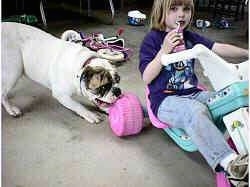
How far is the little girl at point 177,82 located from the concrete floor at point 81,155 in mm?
196

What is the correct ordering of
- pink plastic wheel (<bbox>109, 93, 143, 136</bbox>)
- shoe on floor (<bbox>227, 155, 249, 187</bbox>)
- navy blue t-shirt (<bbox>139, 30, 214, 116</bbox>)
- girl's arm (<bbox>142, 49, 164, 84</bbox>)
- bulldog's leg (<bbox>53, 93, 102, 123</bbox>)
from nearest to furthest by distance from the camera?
shoe on floor (<bbox>227, 155, 249, 187</bbox>) → girl's arm (<bbox>142, 49, 164, 84</bbox>) → navy blue t-shirt (<bbox>139, 30, 214, 116</bbox>) → pink plastic wheel (<bbox>109, 93, 143, 136</bbox>) → bulldog's leg (<bbox>53, 93, 102, 123</bbox>)

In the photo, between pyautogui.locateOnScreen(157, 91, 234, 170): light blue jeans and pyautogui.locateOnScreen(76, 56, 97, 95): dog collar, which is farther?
pyautogui.locateOnScreen(76, 56, 97, 95): dog collar

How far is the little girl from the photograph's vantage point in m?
1.22

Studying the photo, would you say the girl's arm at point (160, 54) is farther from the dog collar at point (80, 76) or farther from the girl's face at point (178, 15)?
the dog collar at point (80, 76)

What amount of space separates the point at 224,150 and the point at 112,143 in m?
0.57

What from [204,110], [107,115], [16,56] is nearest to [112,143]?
[107,115]

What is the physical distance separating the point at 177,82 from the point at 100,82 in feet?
1.09

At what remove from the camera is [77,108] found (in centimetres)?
179

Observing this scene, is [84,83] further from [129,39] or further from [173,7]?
[129,39]

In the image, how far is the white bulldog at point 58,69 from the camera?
1623mm

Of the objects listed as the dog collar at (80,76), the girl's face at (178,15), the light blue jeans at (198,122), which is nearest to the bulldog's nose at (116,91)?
the dog collar at (80,76)

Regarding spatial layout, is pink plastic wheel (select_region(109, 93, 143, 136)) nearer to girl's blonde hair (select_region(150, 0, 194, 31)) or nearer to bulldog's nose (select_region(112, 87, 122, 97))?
bulldog's nose (select_region(112, 87, 122, 97))

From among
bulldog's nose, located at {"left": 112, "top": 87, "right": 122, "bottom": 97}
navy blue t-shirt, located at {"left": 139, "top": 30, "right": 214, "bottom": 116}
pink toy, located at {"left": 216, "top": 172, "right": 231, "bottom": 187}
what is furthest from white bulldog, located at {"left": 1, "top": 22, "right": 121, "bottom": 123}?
pink toy, located at {"left": 216, "top": 172, "right": 231, "bottom": 187}

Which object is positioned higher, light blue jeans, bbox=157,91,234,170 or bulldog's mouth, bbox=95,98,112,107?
light blue jeans, bbox=157,91,234,170
